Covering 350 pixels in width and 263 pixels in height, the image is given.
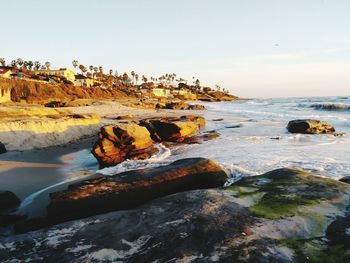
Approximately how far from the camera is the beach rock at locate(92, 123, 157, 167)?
1508 cm

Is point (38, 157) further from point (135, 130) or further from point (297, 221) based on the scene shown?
point (297, 221)

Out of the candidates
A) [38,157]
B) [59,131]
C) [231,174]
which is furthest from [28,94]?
[231,174]

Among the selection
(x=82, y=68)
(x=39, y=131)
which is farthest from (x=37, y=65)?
(x=39, y=131)

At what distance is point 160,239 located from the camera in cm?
555

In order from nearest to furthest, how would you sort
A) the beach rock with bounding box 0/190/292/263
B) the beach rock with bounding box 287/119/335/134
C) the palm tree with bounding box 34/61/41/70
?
the beach rock with bounding box 0/190/292/263
the beach rock with bounding box 287/119/335/134
the palm tree with bounding box 34/61/41/70

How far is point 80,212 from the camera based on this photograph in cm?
777

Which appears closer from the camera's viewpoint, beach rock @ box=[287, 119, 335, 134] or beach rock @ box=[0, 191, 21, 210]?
beach rock @ box=[0, 191, 21, 210]

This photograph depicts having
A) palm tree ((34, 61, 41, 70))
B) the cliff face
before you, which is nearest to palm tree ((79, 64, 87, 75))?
palm tree ((34, 61, 41, 70))

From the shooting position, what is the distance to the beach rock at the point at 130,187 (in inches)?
305

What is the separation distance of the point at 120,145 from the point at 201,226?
10613 mm

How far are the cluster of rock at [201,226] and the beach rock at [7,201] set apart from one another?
2.12 m

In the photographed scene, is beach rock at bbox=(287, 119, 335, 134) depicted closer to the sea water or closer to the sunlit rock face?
the sea water

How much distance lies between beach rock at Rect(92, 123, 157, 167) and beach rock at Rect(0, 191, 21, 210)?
18.3 feet

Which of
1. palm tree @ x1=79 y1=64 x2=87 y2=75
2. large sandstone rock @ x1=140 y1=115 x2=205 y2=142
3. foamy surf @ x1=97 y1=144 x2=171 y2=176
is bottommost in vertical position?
foamy surf @ x1=97 y1=144 x2=171 y2=176
